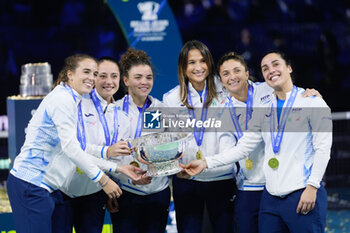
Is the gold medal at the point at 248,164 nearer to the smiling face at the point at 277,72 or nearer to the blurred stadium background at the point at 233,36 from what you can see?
the smiling face at the point at 277,72

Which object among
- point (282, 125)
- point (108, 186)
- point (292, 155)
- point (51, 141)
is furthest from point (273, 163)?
point (51, 141)

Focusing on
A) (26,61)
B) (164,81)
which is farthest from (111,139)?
(26,61)

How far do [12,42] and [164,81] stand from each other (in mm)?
2953

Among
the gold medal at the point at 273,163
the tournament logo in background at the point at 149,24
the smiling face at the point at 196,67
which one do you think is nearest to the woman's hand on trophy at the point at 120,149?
the smiling face at the point at 196,67

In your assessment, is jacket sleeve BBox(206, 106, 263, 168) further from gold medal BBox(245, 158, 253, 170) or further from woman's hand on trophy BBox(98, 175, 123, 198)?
woman's hand on trophy BBox(98, 175, 123, 198)

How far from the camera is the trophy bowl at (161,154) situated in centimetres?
400

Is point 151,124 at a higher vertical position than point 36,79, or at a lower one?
lower

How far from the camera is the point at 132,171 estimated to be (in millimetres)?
4160

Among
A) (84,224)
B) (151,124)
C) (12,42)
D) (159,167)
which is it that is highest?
(12,42)

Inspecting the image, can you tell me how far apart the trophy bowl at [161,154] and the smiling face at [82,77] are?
504 millimetres

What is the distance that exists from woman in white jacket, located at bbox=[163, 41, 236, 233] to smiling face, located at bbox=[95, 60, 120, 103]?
496mm

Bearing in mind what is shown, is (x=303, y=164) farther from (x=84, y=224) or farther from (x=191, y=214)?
(x=84, y=224)

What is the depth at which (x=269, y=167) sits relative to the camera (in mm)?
3982

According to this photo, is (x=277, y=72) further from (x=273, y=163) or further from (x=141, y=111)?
(x=141, y=111)
